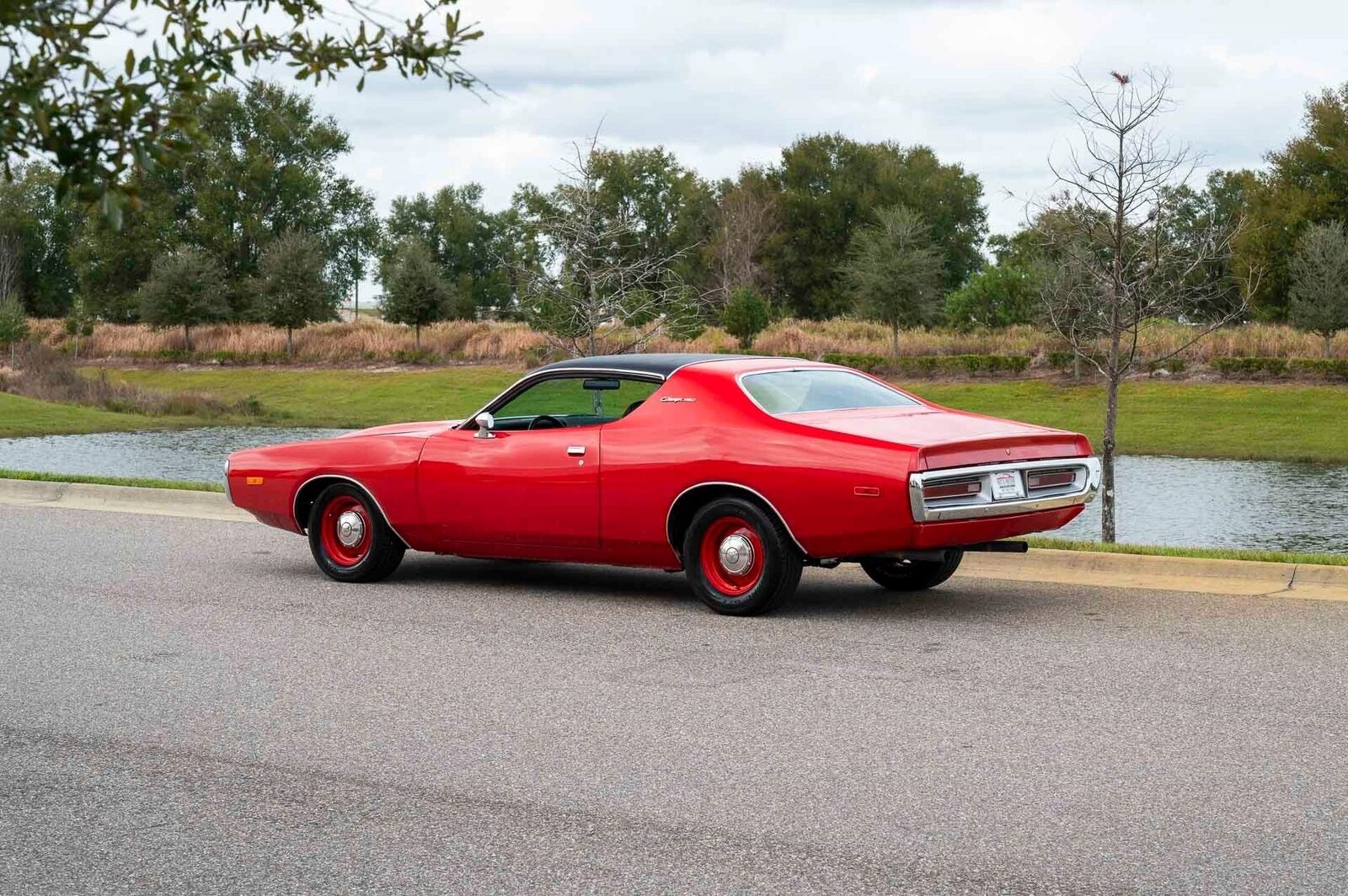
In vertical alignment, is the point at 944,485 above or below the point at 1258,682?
above

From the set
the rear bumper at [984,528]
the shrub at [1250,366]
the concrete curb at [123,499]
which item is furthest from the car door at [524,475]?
the shrub at [1250,366]

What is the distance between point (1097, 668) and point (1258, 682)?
0.73 m

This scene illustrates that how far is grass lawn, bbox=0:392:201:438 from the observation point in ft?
118

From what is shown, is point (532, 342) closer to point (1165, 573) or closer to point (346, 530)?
point (346, 530)

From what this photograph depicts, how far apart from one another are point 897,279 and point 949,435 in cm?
3797

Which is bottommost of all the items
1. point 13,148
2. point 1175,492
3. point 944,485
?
point 1175,492

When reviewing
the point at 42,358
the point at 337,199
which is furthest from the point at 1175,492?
the point at 337,199

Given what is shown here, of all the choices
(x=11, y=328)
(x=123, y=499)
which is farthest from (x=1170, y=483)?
(x=11, y=328)

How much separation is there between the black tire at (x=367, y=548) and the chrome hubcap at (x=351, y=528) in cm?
6

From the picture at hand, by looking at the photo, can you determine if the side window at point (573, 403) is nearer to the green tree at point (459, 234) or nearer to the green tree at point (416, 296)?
the green tree at point (416, 296)

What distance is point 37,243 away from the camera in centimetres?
9744

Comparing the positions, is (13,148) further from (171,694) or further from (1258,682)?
(1258,682)

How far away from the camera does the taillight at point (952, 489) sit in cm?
851

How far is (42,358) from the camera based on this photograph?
188 feet
